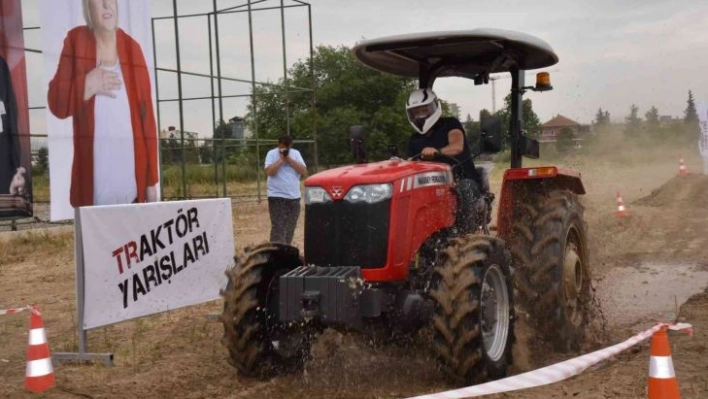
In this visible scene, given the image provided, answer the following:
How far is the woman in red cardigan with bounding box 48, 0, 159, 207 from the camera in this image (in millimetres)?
10484

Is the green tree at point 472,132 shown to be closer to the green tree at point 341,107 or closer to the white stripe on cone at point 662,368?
the white stripe on cone at point 662,368

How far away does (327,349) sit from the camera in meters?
6.20

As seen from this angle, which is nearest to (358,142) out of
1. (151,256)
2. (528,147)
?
(528,147)

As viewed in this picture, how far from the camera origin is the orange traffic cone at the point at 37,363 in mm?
5688

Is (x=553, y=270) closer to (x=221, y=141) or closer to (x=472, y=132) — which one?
(x=472, y=132)

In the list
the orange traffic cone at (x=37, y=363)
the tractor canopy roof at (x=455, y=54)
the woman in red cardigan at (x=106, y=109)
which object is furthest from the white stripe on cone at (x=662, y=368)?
the woman in red cardigan at (x=106, y=109)

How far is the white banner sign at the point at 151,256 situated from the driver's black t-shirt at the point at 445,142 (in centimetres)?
203

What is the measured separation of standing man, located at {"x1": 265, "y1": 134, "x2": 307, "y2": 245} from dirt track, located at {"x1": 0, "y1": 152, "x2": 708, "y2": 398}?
1753mm

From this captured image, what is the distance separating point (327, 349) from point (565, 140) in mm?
11561

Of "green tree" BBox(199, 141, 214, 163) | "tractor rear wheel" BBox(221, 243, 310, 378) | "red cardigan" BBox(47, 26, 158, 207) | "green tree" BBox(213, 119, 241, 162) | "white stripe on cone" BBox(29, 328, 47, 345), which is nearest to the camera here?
"tractor rear wheel" BBox(221, 243, 310, 378)

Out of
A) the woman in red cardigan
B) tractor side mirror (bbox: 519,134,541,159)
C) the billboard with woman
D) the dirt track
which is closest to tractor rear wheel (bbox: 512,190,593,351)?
the dirt track

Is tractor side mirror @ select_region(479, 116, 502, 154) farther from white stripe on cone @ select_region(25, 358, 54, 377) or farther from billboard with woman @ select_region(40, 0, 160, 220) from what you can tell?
billboard with woman @ select_region(40, 0, 160, 220)

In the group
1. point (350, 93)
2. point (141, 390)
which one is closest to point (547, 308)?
point (141, 390)

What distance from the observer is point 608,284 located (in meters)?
9.95
